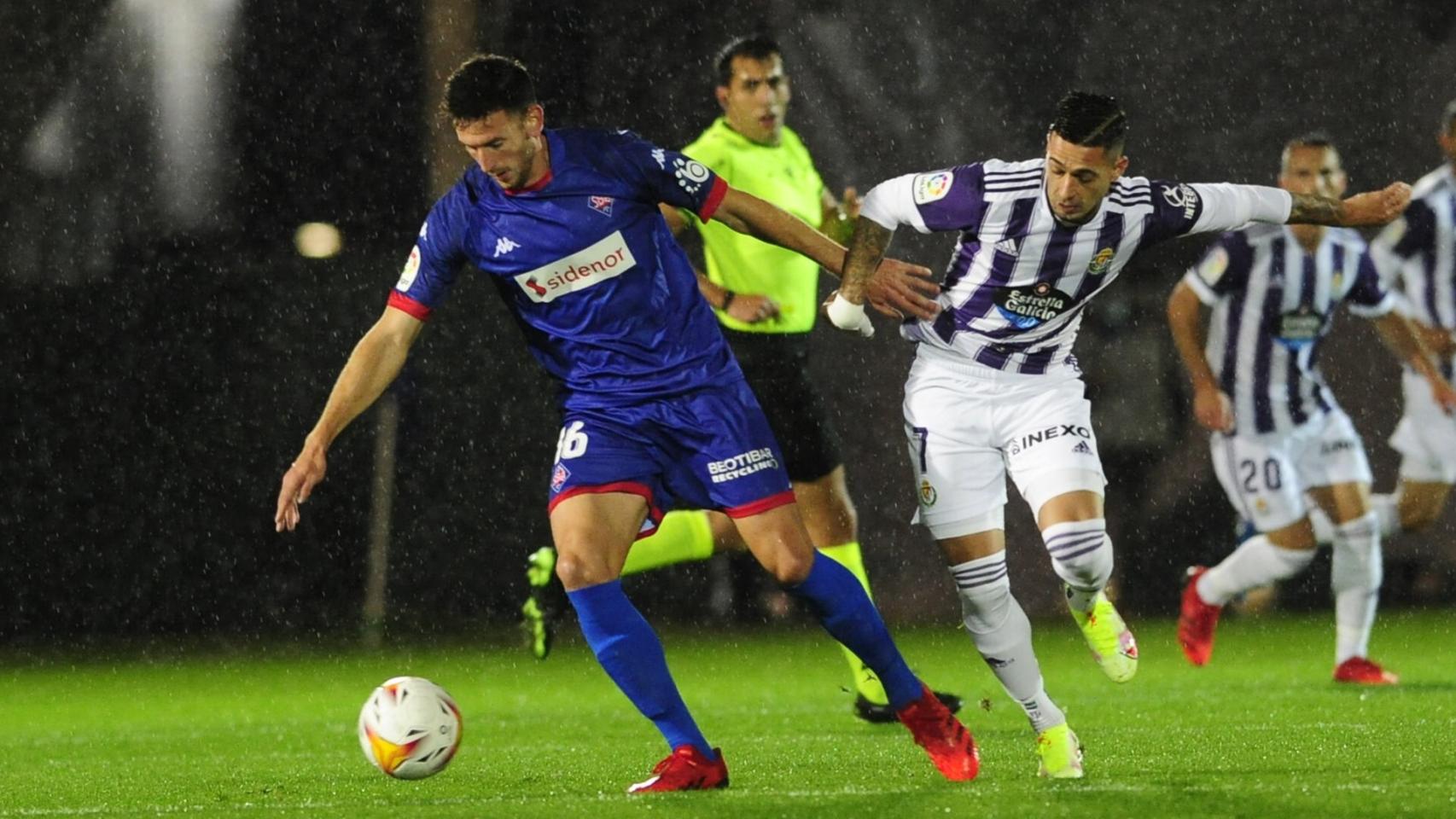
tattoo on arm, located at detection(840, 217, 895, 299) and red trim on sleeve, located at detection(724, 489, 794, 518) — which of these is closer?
red trim on sleeve, located at detection(724, 489, 794, 518)

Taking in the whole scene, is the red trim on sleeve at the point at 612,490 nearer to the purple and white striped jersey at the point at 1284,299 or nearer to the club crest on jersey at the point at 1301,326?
the purple and white striped jersey at the point at 1284,299

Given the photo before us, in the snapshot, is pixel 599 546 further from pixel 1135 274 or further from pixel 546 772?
pixel 1135 274

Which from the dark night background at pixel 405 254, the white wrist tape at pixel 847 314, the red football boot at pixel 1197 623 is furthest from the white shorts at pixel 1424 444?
the white wrist tape at pixel 847 314

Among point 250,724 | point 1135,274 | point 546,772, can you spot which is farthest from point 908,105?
point 546,772

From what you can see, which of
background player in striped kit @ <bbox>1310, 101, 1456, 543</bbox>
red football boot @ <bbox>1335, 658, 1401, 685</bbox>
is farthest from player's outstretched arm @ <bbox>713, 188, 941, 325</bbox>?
background player in striped kit @ <bbox>1310, 101, 1456, 543</bbox>

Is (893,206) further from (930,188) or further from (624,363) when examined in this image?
(624,363)

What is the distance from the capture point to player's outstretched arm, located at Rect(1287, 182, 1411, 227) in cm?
488

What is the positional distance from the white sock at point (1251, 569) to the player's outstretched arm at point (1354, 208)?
2987mm

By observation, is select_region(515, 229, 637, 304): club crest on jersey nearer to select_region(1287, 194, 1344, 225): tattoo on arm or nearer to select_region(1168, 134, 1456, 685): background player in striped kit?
select_region(1287, 194, 1344, 225): tattoo on arm

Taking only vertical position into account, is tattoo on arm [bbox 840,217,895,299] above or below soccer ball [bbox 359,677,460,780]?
above

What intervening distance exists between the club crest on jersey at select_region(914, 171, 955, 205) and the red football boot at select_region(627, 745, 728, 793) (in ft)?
4.80

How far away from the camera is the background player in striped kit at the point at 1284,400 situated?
25.0 feet

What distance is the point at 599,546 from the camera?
4543mm

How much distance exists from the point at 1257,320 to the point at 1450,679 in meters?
1.77
